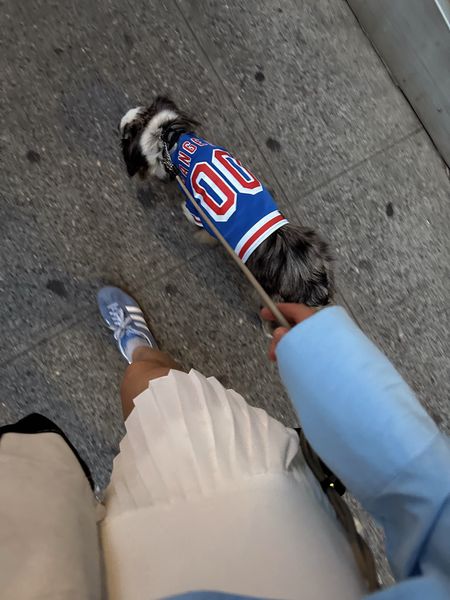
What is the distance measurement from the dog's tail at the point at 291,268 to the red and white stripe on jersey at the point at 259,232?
0.06ft

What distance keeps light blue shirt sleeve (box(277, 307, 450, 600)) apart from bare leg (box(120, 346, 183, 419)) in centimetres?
63

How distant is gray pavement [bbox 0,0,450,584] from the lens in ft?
5.89

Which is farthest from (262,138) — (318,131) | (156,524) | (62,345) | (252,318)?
(156,524)

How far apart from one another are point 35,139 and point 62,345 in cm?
80

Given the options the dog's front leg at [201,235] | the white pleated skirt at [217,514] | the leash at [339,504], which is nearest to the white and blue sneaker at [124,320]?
the dog's front leg at [201,235]

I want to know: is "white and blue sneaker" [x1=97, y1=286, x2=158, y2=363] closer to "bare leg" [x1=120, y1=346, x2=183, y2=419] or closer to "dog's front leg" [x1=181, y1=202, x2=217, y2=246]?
"bare leg" [x1=120, y1=346, x2=183, y2=419]

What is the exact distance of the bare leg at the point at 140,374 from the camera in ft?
4.47

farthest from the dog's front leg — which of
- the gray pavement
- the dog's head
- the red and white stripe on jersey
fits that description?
the red and white stripe on jersey

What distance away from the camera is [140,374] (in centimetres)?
142

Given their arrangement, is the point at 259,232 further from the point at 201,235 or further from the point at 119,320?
the point at 119,320

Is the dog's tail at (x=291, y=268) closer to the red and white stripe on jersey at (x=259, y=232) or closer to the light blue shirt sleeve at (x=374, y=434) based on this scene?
the red and white stripe on jersey at (x=259, y=232)

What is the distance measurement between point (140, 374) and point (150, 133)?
2.92 ft

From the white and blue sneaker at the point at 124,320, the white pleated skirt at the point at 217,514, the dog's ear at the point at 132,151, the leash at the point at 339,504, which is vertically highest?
the dog's ear at the point at 132,151

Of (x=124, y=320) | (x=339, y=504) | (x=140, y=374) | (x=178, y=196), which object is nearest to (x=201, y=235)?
(x=178, y=196)
